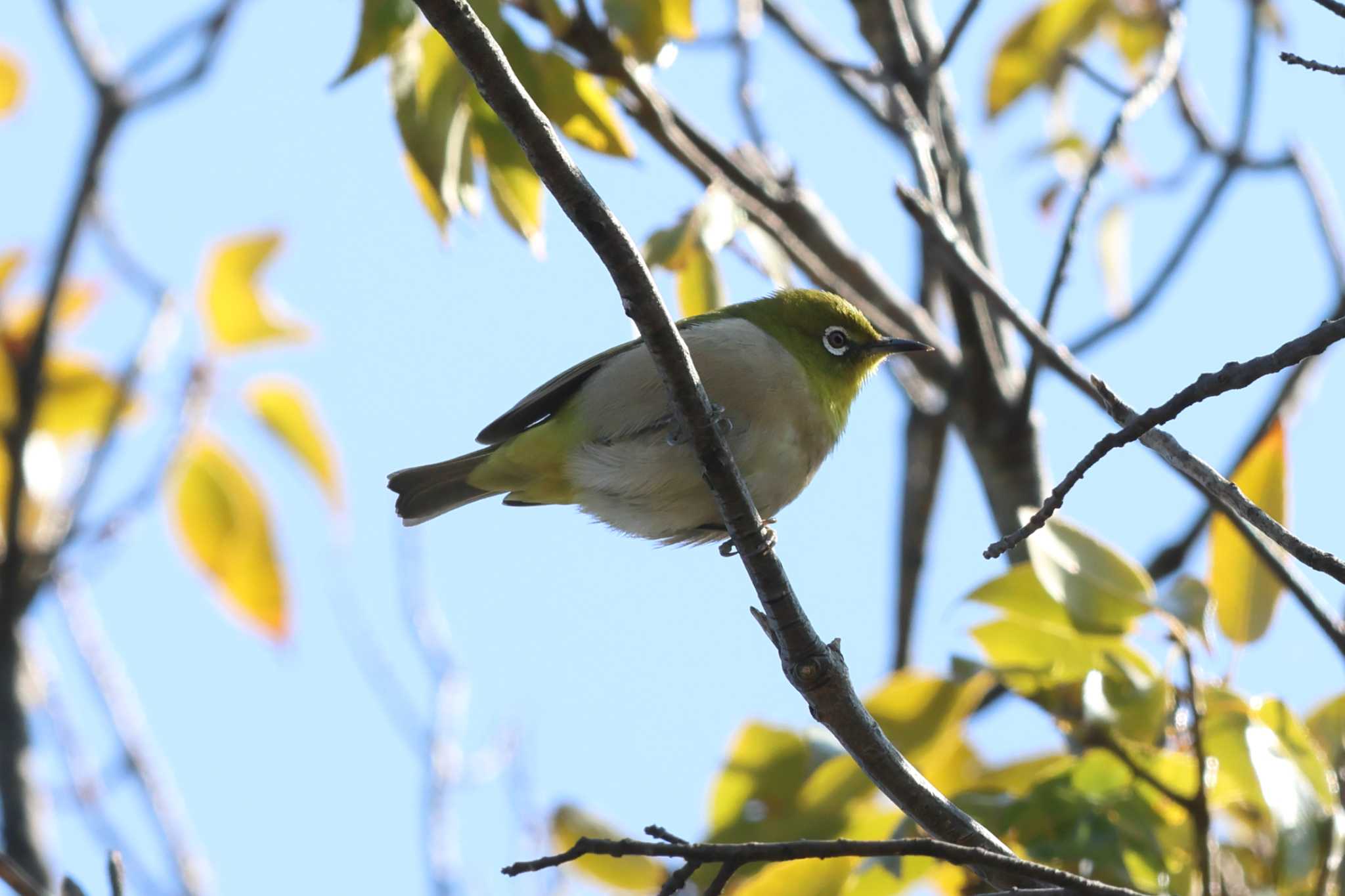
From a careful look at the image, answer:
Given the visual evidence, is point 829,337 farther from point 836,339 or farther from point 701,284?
point 701,284

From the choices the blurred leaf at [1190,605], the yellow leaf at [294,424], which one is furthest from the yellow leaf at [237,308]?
the blurred leaf at [1190,605]

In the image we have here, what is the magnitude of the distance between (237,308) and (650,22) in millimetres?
2260

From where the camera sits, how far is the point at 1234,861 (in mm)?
4031

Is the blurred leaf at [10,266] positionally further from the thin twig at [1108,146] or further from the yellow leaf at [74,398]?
the thin twig at [1108,146]

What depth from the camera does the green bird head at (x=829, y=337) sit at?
492cm

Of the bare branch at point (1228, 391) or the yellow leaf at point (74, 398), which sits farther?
the yellow leaf at point (74, 398)

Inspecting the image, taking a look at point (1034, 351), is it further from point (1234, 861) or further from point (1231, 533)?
point (1234, 861)

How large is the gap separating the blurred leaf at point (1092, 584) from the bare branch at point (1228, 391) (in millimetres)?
1114

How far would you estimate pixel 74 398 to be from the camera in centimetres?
548

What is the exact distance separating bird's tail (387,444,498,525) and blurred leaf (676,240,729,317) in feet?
4.33

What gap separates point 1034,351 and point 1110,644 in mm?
896

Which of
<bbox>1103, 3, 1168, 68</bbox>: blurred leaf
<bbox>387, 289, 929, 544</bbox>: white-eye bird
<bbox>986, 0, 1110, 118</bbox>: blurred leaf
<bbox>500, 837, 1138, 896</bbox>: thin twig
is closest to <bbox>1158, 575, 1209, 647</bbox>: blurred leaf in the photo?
<bbox>387, 289, 929, 544</bbox>: white-eye bird

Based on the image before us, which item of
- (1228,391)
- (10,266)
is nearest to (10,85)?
(10,266)

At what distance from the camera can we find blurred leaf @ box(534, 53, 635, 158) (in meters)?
3.49
